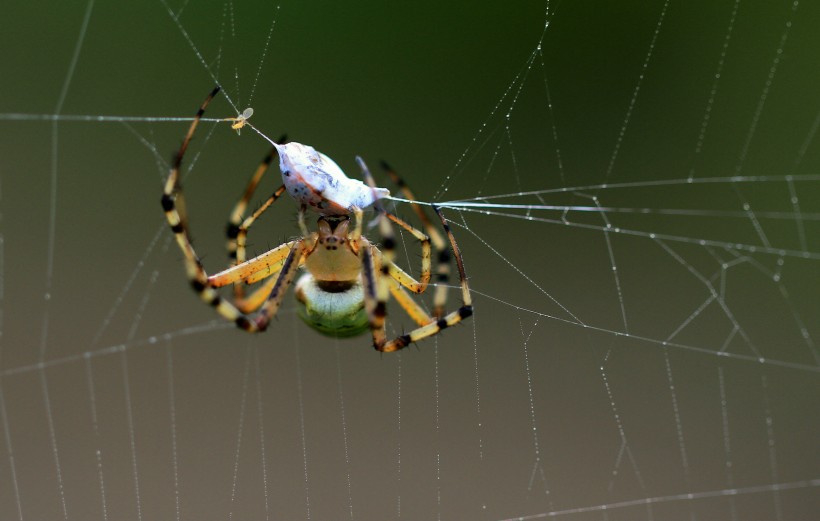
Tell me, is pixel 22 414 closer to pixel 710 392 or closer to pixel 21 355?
pixel 21 355

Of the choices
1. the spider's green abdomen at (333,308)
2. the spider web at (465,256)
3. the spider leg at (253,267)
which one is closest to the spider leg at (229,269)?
the spider leg at (253,267)

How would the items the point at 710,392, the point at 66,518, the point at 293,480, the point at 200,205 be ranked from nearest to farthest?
the point at 66,518 → the point at 293,480 → the point at 710,392 → the point at 200,205

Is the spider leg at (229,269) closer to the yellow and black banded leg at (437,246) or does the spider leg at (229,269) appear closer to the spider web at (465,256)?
the yellow and black banded leg at (437,246)

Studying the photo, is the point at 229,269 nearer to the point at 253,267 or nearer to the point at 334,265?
the point at 253,267

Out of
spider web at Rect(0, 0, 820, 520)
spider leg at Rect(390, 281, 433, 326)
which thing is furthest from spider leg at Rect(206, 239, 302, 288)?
spider web at Rect(0, 0, 820, 520)

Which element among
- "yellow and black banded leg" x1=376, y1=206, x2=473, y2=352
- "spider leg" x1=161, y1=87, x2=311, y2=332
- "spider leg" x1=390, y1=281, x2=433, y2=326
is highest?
"spider leg" x1=161, y1=87, x2=311, y2=332

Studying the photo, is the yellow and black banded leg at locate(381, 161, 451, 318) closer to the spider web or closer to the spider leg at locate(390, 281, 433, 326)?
the spider leg at locate(390, 281, 433, 326)

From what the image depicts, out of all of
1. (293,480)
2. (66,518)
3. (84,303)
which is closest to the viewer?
(66,518)

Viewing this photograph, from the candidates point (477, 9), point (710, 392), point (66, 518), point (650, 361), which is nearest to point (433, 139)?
point (477, 9)
